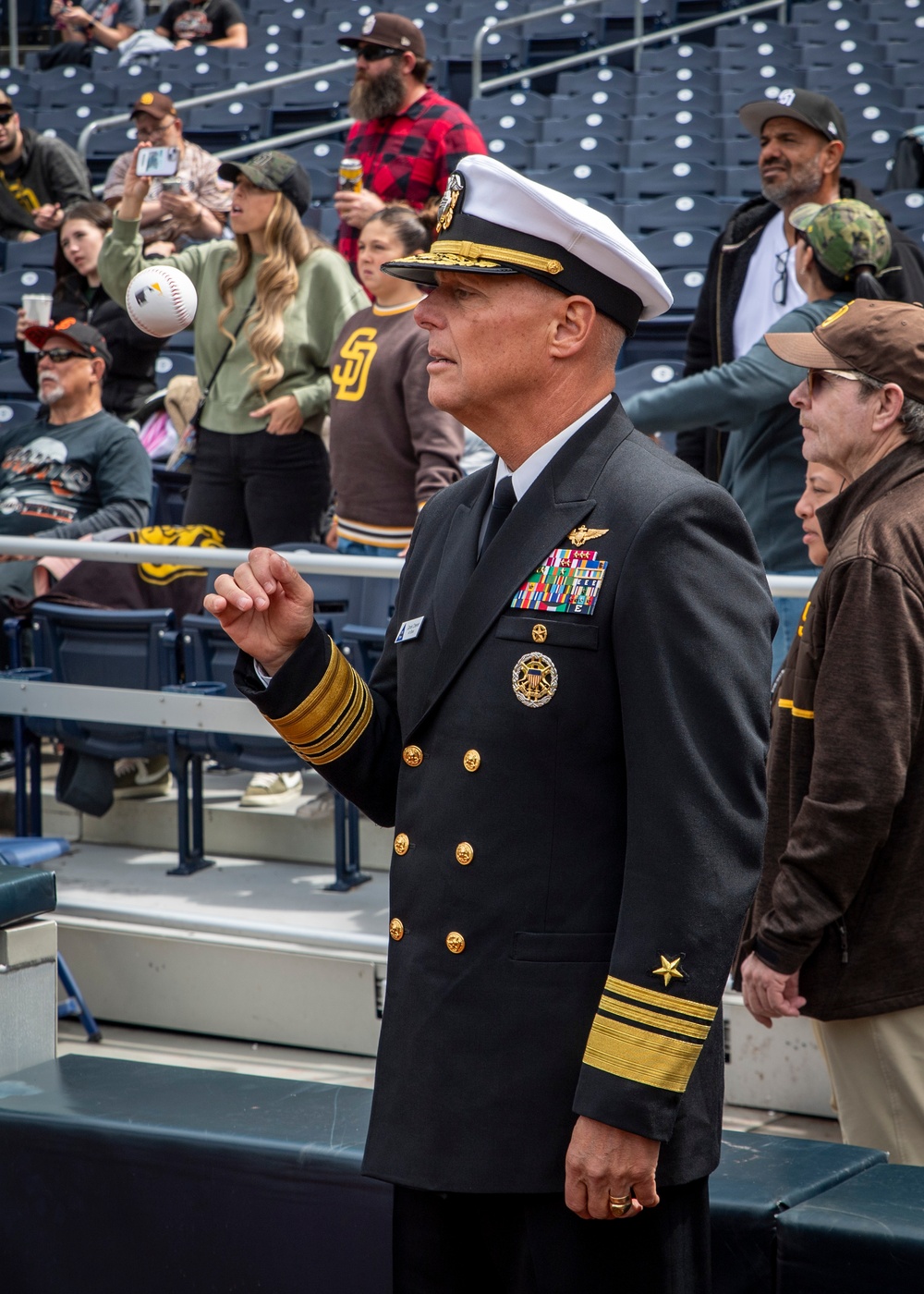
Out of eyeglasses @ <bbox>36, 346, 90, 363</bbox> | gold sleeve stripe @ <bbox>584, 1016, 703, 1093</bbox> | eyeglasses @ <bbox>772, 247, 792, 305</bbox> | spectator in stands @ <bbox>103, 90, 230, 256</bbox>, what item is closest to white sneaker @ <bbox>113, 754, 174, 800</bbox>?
eyeglasses @ <bbox>36, 346, 90, 363</bbox>

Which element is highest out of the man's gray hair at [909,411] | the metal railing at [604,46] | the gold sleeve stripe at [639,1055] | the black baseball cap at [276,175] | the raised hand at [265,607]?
the metal railing at [604,46]

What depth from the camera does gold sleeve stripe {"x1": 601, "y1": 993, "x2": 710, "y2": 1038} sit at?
1.33m

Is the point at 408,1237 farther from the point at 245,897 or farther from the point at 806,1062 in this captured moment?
the point at 245,897

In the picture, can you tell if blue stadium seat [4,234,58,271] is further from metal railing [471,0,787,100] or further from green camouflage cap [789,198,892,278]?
green camouflage cap [789,198,892,278]

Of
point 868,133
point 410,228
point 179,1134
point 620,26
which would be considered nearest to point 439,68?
point 620,26

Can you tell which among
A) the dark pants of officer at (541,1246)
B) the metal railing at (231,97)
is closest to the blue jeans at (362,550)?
the dark pants of officer at (541,1246)

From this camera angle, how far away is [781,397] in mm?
3324

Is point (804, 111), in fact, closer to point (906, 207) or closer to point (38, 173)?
point (906, 207)

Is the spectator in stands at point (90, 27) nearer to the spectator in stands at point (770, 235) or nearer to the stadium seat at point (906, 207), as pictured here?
the stadium seat at point (906, 207)

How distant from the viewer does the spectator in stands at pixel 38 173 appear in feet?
28.4

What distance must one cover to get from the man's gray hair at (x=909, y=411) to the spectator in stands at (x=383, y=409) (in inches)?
76.9

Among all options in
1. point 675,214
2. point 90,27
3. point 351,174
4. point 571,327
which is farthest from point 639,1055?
point 90,27

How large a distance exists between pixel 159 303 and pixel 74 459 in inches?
132

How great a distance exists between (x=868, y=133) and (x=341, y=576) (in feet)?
21.2
